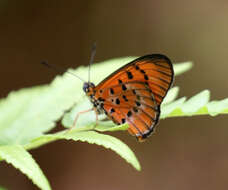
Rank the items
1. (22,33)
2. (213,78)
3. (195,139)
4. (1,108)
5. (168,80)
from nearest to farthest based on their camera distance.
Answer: (168,80) < (1,108) < (195,139) < (213,78) < (22,33)

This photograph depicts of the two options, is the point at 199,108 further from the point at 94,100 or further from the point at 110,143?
the point at 94,100

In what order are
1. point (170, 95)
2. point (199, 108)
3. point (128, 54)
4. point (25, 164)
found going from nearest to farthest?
point (25, 164) → point (199, 108) → point (170, 95) → point (128, 54)

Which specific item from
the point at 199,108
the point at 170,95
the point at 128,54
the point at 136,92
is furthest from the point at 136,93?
the point at 128,54

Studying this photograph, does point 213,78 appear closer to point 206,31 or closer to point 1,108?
point 206,31

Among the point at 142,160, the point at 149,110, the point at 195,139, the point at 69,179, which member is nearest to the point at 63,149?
the point at 69,179

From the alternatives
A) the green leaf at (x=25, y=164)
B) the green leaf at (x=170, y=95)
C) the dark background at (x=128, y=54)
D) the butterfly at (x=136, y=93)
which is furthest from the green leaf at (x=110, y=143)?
the dark background at (x=128, y=54)

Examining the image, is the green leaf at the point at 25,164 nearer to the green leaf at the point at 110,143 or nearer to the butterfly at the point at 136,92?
the green leaf at the point at 110,143

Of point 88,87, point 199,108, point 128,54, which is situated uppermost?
point 128,54

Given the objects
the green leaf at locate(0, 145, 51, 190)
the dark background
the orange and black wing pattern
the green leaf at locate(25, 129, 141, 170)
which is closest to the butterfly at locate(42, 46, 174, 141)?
the orange and black wing pattern
